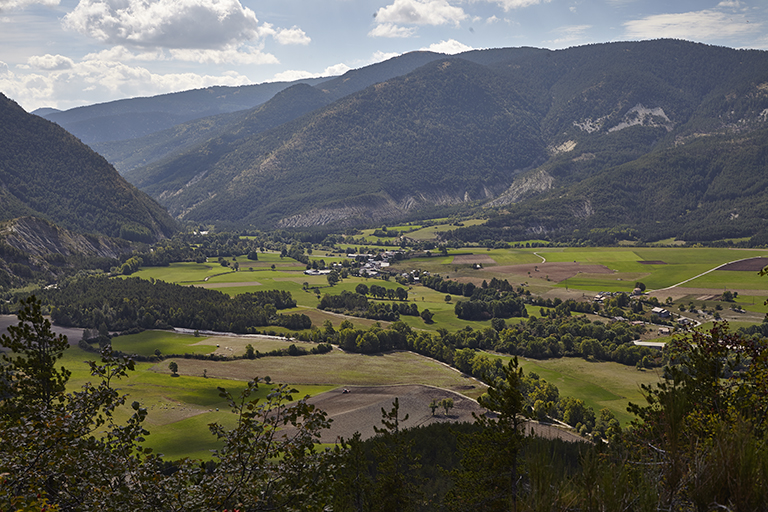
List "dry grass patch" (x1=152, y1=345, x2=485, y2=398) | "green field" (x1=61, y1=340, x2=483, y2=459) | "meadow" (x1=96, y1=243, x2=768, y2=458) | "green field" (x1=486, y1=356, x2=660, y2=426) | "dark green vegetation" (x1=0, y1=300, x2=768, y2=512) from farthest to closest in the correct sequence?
"dry grass patch" (x1=152, y1=345, x2=485, y2=398) → "meadow" (x1=96, y1=243, x2=768, y2=458) → "green field" (x1=486, y1=356, x2=660, y2=426) → "green field" (x1=61, y1=340, x2=483, y2=459) → "dark green vegetation" (x1=0, y1=300, x2=768, y2=512)

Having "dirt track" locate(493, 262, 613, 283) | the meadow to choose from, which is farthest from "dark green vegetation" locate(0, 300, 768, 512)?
"dirt track" locate(493, 262, 613, 283)

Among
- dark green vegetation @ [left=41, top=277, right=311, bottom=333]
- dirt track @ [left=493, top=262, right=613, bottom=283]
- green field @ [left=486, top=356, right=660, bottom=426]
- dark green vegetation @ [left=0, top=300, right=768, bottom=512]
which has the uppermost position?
dark green vegetation @ [left=0, top=300, right=768, bottom=512]

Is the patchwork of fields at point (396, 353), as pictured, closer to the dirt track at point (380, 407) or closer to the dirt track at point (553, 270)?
the dirt track at point (553, 270)

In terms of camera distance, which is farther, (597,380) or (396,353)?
(396,353)

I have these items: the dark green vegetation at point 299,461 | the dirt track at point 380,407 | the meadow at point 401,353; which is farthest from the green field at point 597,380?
the dark green vegetation at point 299,461

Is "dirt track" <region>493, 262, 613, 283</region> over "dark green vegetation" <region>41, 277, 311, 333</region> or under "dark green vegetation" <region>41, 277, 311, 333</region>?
under

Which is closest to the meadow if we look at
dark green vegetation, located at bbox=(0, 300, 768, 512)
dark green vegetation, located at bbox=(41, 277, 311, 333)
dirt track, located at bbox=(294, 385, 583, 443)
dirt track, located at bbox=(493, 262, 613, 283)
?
dirt track, located at bbox=(493, 262, 613, 283)

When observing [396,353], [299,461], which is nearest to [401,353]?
[396,353]

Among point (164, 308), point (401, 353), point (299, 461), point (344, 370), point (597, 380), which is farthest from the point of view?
point (164, 308)

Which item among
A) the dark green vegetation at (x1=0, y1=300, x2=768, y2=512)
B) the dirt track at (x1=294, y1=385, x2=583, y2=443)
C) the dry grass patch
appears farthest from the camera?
the dry grass patch

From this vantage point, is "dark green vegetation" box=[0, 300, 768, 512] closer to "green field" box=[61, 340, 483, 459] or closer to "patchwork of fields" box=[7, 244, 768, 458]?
"patchwork of fields" box=[7, 244, 768, 458]

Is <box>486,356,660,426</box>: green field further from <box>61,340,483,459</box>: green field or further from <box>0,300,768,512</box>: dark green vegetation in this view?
<box>0,300,768,512</box>: dark green vegetation

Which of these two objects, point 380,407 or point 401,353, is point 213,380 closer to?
point 380,407

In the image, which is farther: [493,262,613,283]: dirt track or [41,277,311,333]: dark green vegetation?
[493,262,613,283]: dirt track
